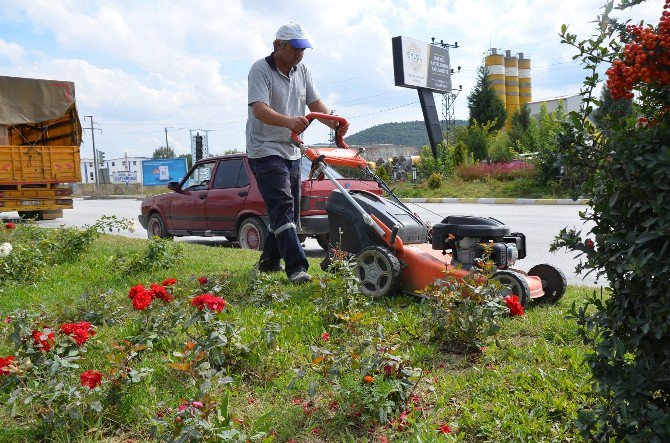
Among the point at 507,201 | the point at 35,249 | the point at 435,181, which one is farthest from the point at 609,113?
the point at 435,181

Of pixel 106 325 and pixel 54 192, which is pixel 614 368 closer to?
pixel 106 325

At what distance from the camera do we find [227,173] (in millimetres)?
9953

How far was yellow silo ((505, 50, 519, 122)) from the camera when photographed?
60.0m

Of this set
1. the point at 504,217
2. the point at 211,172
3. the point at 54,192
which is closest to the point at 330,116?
the point at 211,172

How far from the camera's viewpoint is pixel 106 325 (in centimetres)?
441

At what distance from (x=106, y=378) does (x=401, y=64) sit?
3032cm

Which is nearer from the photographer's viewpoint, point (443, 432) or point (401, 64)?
point (443, 432)

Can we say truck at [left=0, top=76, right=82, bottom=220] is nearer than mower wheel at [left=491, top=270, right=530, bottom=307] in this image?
No

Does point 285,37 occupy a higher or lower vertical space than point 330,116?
higher

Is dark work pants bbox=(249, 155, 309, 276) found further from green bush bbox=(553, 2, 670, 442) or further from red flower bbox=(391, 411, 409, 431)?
green bush bbox=(553, 2, 670, 442)

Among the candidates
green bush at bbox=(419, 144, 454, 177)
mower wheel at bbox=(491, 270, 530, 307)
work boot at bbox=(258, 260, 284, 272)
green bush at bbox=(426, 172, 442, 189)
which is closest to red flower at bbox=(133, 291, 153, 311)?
mower wheel at bbox=(491, 270, 530, 307)

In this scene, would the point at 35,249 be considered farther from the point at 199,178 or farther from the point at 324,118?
the point at 199,178

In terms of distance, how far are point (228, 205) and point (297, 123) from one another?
16.4ft

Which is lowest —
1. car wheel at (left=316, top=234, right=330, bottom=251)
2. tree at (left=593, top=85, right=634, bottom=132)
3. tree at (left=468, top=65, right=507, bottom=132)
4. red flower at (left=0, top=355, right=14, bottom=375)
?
car wheel at (left=316, top=234, right=330, bottom=251)
